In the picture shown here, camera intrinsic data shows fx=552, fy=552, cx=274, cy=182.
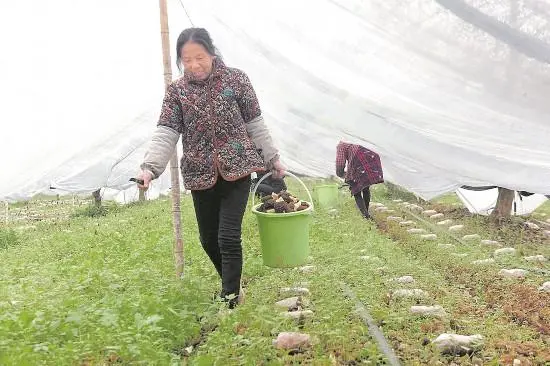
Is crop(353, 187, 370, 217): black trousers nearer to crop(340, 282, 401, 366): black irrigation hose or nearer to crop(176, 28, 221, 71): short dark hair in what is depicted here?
crop(340, 282, 401, 366): black irrigation hose

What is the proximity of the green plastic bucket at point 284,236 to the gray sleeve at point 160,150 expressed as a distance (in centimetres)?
70

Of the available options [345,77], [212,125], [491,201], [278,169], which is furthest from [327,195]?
[212,125]

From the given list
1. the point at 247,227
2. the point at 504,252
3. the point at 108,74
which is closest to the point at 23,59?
the point at 108,74

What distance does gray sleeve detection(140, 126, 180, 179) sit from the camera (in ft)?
10.7

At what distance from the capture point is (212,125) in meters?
3.32

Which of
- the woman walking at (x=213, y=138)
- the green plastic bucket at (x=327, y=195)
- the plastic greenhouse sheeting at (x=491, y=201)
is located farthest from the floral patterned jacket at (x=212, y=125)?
the green plastic bucket at (x=327, y=195)

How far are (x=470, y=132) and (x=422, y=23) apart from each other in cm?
108

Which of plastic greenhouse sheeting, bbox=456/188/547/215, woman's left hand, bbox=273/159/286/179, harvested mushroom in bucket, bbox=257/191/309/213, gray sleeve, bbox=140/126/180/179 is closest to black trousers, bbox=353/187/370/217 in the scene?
plastic greenhouse sheeting, bbox=456/188/547/215

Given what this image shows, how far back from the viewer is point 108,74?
5.59 meters

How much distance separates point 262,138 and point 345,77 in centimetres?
159

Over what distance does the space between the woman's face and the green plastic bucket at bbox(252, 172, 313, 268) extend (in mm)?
806

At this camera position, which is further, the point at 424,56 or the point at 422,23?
the point at 424,56

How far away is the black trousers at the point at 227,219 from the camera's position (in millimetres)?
3334

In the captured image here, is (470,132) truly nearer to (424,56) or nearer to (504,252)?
(424,56)
